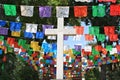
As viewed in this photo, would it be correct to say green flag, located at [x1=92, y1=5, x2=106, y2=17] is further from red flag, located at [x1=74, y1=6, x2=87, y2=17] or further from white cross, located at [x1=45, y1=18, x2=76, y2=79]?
white cross, located at [x1=45, y1=18, x2=76, y2=79]

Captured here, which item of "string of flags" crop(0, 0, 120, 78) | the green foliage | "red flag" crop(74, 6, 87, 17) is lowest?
the green foliage

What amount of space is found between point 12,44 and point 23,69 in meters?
19.1

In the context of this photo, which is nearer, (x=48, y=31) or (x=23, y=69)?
(x=48, y=31)

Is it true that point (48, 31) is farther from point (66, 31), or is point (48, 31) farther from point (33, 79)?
point (33, 79)

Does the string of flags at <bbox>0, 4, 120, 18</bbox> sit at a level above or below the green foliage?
above

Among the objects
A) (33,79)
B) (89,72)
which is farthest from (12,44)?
(89,72)

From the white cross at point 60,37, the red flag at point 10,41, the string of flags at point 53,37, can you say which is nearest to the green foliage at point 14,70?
the string of flags at point 53,37

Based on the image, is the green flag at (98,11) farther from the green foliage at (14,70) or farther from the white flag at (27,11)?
the green foliage at (14,70)

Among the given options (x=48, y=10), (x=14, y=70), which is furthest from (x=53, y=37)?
(x=14, y=70)

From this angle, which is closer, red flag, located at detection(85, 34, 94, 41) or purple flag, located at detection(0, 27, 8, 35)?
purple flag, located at detection(0, 27, 8, 35)

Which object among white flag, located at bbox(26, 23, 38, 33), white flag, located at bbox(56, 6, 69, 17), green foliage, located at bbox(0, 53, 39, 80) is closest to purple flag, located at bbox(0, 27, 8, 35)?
white flag, located at bbox(26, 23, 38, 33)

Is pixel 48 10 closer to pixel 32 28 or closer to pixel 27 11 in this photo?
pixel 27 11

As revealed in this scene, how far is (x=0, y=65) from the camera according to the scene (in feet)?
112

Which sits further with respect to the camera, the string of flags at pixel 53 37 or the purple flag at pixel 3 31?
the purple flag at pixel 3 31
